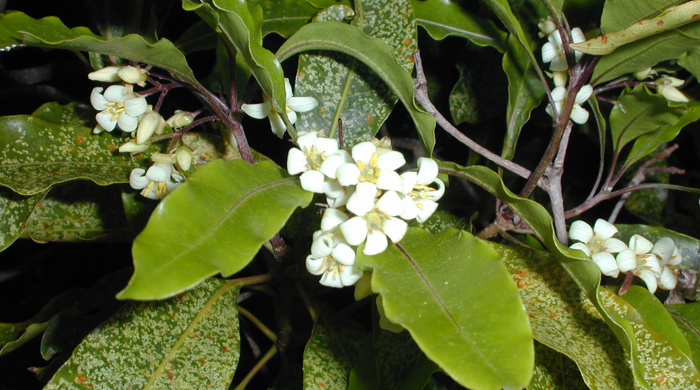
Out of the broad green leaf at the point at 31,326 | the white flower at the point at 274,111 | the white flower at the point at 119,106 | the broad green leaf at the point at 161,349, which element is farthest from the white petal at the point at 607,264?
the broad green leaf at the point at 31,326

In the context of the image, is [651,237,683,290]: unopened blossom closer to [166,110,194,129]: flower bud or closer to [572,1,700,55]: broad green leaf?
[572,1,700,55]: broad green leaf

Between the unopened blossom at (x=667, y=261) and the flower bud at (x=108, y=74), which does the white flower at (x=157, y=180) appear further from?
the unopened blossom at (x=667, y=261)

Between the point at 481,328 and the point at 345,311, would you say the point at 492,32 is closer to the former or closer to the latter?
the point at 345,311

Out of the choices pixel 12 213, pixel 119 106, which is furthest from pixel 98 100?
pixel 12 213

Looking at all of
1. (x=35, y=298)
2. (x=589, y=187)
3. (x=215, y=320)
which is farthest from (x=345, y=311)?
(x=35, y=298)

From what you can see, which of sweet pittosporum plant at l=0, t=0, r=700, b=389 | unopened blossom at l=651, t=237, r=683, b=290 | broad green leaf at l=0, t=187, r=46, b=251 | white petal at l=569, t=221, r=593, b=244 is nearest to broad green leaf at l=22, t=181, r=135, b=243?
sweet pittosporum plant at l=0, t=0, r=700, b=389

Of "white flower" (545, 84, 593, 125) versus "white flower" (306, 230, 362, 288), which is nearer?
"white flower" (306, 230, 362, 288)
